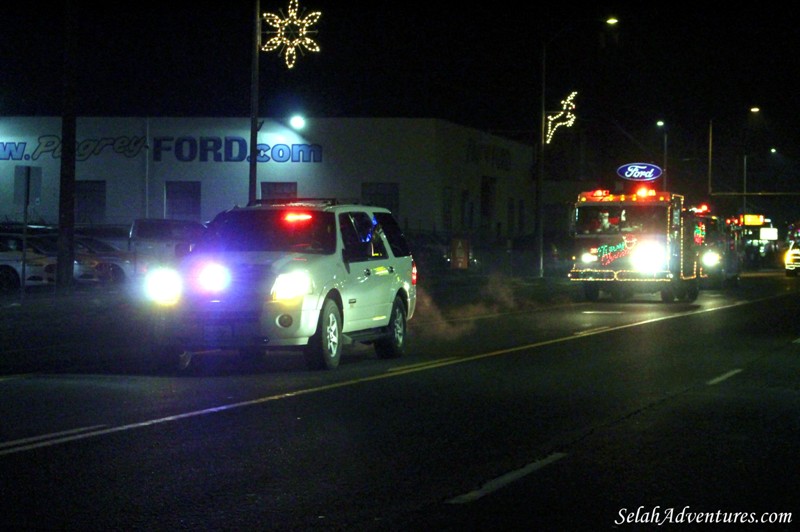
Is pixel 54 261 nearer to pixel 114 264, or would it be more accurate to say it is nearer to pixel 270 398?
pixel 114 264

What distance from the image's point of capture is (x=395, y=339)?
16906mm

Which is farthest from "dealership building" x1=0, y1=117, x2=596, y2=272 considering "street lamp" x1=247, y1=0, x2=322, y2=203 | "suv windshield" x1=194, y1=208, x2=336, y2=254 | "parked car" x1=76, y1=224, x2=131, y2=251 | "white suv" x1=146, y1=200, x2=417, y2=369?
"suv windshield" x1=194, y1=208, x2=336, y2=254

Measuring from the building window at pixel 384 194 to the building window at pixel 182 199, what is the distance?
6823 mm

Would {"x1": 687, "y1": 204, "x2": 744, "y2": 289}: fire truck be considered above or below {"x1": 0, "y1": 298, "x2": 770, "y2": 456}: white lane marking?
above

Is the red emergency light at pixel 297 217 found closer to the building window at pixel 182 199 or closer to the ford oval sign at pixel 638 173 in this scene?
the ford oval sign at pixel 638 173

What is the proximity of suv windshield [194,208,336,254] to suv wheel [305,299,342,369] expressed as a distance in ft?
2.41

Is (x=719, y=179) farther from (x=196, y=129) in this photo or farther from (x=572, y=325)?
(x=572, y=325)

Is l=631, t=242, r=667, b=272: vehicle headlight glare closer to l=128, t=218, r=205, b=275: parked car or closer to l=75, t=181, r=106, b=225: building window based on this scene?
l=128, t=218, r=205, b=275: parked car

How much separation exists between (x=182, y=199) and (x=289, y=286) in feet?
128

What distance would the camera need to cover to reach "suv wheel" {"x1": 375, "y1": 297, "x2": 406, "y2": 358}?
55.2 feet

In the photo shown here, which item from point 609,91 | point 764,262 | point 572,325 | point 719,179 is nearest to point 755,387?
point 572,325

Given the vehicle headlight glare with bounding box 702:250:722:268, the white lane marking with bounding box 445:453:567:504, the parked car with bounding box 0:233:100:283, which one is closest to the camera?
the white lane marking with bounding box 445:453:567:504

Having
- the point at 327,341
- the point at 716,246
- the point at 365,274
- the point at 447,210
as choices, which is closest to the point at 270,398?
the point at 327,341

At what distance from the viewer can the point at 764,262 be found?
3238 inches
